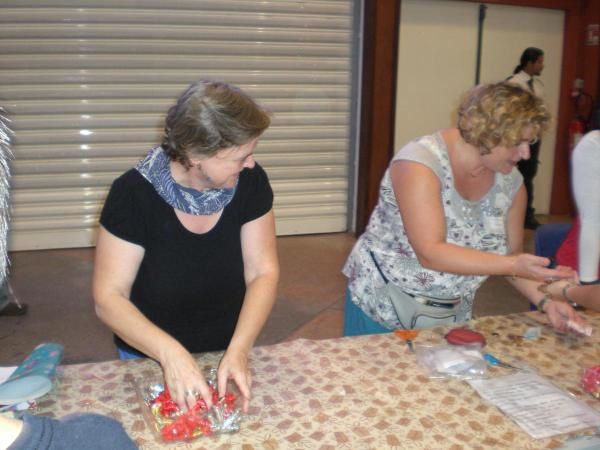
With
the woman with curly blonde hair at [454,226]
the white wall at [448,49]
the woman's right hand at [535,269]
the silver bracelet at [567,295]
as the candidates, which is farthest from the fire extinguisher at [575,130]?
the woman's right hand at [535,269]

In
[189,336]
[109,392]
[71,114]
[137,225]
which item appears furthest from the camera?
[71,114]

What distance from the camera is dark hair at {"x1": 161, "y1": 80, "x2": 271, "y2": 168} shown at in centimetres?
144

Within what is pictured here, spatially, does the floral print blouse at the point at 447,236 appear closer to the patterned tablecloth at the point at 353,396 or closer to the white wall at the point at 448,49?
the patterned tablecloth at the point at 353,396

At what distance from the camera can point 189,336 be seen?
5.78 ft

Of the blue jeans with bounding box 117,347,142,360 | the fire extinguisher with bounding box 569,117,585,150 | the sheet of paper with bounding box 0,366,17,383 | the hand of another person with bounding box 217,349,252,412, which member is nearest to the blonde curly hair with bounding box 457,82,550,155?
the hand of another person with bounding box 217,349,252,412

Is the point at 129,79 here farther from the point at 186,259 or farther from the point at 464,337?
the point at 464,337

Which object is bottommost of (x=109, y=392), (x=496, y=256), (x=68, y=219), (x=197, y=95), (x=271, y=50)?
(x=68, y=219)

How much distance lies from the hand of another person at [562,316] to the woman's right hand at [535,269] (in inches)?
5.2

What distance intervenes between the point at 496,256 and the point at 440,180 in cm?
29

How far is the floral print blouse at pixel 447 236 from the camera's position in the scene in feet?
6.25

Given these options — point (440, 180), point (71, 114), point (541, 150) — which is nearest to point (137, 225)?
point (440, 180)

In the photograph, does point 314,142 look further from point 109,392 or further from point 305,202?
point 109,392

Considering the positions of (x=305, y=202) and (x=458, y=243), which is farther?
(x=305, y=202)

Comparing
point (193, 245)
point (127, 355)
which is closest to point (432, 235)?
point (193, 245)
